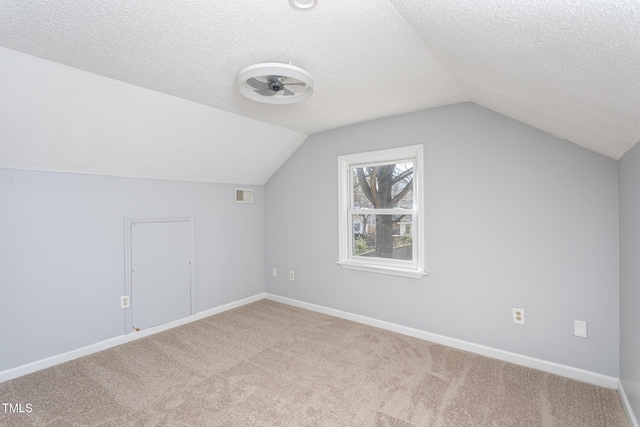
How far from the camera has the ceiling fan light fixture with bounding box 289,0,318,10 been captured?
4.32ft

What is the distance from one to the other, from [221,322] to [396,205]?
2254 mm

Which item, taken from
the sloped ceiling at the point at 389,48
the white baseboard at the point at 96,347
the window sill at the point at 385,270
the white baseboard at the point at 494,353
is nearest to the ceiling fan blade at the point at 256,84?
the sloped ceiling at the point at 389,48

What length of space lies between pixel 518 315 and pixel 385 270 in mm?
1154

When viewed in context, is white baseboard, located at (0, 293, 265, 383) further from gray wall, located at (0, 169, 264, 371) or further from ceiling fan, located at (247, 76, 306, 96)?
ceiling fan, located at (247, 76, 306, 96)

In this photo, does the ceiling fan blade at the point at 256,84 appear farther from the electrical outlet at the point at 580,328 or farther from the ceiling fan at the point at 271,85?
the electrical outlet at the point at 580,328

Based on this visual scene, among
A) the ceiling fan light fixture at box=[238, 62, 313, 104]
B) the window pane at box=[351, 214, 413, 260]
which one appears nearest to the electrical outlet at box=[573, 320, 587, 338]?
the window pane at box=[351, 214, 413, 260]

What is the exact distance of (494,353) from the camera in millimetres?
2559

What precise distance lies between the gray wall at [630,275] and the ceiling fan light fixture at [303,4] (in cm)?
175

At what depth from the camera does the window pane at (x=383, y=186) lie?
3.13 metres

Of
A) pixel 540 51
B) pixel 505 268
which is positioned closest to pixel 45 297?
pixel 540 51

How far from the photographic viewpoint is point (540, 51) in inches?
43.2

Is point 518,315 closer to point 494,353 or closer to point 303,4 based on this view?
point 494,353

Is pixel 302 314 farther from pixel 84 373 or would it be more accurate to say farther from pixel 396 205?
pixel 84 373

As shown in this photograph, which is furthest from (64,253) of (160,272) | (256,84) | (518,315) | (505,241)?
(518,315)
